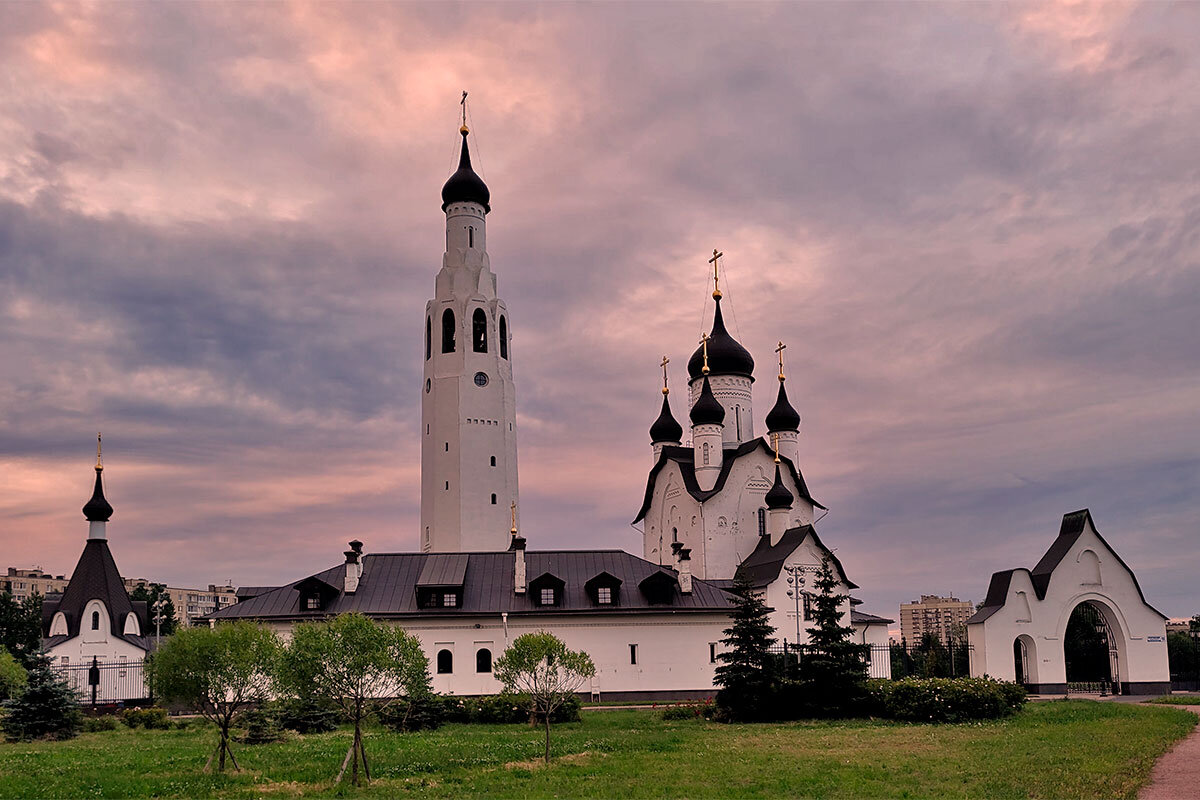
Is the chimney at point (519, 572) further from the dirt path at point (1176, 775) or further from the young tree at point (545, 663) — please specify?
the dirt path at point (1176, 775)

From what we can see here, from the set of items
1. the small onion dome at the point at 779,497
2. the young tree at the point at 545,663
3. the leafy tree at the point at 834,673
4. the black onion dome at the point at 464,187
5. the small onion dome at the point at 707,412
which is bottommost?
the leafy tree at the point at 834,673

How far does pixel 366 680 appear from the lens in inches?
708

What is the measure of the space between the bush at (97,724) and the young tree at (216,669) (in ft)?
38.6

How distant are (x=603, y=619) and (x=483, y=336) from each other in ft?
66.2

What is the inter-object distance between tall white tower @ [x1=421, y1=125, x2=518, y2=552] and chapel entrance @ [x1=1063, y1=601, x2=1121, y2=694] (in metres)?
25.2

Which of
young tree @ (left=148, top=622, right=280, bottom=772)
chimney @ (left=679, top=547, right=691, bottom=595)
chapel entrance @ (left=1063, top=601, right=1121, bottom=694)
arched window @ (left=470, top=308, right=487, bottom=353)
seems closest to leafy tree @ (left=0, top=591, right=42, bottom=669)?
arched window @ (left=470, top=308, right=487, bottom=353)

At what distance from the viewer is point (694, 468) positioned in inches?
1977

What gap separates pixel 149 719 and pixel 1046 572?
29.2 meters

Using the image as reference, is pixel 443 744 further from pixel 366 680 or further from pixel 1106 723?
pixel 1106 723

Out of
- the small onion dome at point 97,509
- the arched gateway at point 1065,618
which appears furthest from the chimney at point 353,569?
the arched gateway at point 1065,618

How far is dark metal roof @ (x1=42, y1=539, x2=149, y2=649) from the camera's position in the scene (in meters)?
44.4

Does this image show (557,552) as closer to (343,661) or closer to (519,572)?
(519,572)

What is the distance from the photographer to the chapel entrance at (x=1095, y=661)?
37500 mm

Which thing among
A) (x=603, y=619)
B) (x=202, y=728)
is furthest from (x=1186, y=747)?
(x=202, y=728)
